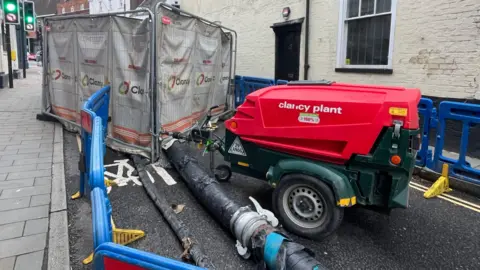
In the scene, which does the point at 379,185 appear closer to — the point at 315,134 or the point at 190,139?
the point at 315,134

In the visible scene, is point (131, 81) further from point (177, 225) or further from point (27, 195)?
point (177, 225)

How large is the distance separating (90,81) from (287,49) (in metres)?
5.83

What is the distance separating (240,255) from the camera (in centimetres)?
310

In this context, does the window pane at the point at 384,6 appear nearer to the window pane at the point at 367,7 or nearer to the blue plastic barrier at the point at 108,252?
the window pane at the point at 367,7

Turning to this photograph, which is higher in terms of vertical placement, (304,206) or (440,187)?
(304,206)

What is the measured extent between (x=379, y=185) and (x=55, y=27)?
7415mm

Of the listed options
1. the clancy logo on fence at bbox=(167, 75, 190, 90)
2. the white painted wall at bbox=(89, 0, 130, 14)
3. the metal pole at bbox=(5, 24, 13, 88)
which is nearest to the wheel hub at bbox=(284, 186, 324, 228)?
the clancy logo on fence at bbox=(167, 75, 190, 90)

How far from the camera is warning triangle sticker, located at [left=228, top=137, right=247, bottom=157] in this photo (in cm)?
408

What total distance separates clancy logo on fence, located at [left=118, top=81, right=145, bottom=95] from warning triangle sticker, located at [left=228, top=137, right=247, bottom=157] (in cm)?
229

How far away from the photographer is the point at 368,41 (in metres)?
7.77

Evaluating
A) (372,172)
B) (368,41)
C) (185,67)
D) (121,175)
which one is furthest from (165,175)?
(368,41)

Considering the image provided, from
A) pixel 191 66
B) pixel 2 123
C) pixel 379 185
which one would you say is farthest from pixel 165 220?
pixel 2 123

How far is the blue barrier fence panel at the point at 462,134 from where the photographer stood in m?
4.73

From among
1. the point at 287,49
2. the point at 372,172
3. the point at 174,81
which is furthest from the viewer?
the point at 287,49
